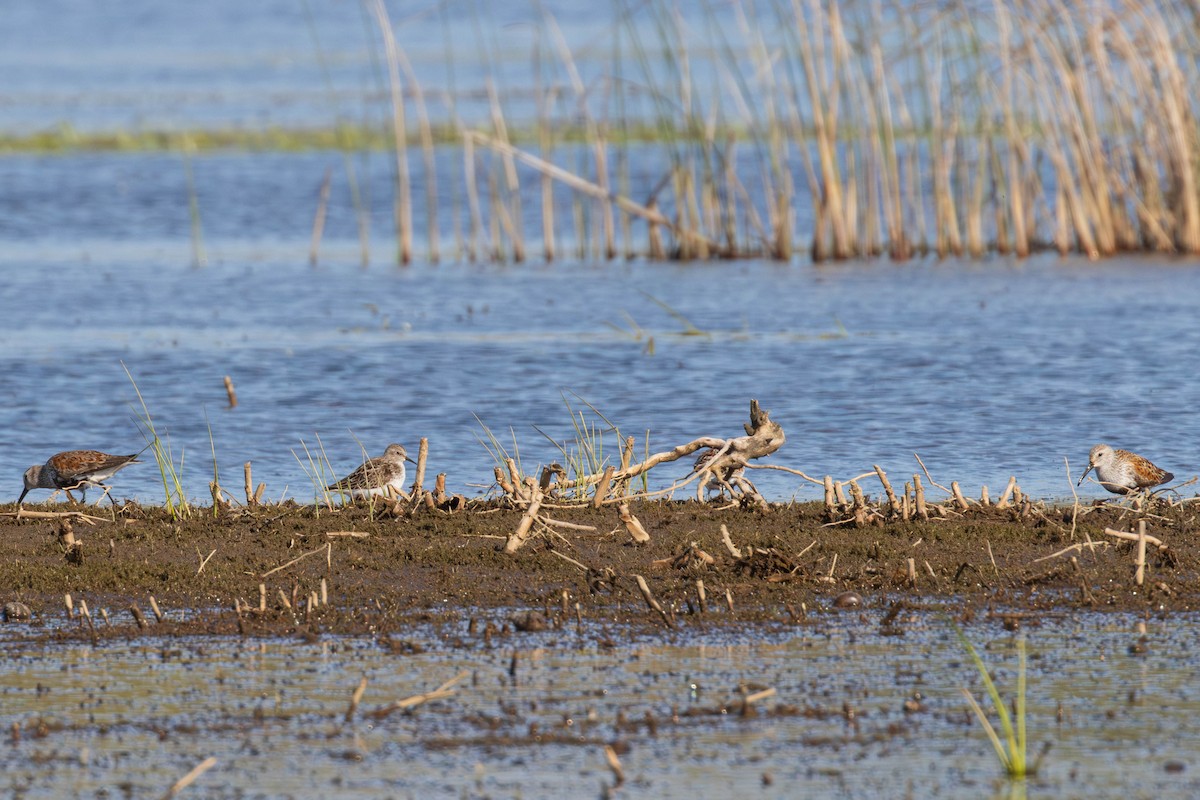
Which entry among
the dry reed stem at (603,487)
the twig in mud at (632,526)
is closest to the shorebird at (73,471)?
the dry reed stem at (603,487)

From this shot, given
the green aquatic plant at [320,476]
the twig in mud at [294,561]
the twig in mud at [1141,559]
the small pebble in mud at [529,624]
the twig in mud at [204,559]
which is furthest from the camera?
the green aquatic plant at [320,476]

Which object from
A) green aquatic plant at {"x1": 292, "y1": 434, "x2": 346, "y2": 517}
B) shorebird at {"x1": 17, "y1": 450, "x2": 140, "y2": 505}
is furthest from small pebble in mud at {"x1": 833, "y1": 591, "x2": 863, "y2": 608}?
shorebird at {"x1": 17, "y1": 450, "x2": 140, "y2": 505}

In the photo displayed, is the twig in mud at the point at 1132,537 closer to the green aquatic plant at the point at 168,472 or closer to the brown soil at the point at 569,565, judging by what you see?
the brown soil at the point at 569,565

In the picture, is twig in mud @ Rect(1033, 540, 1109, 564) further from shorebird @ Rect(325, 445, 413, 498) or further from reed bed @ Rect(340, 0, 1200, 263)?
reed bed @ Rect(340, 0, 1200, 263)

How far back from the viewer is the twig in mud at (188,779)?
419 cm

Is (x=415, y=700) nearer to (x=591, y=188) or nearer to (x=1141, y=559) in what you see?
(x=1141, y=559)

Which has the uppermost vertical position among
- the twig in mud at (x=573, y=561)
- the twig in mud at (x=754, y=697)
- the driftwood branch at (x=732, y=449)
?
the driftwood branch at (x=732, y=449)

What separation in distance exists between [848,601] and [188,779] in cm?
264

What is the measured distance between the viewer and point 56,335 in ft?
45.3

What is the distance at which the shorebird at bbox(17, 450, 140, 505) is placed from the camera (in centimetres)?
832

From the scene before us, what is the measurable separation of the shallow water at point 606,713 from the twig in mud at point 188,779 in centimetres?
3

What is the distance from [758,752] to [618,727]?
1.33 ft

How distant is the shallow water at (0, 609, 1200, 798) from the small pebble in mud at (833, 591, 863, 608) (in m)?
0.14

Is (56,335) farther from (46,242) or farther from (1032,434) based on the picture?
(1032,434)
